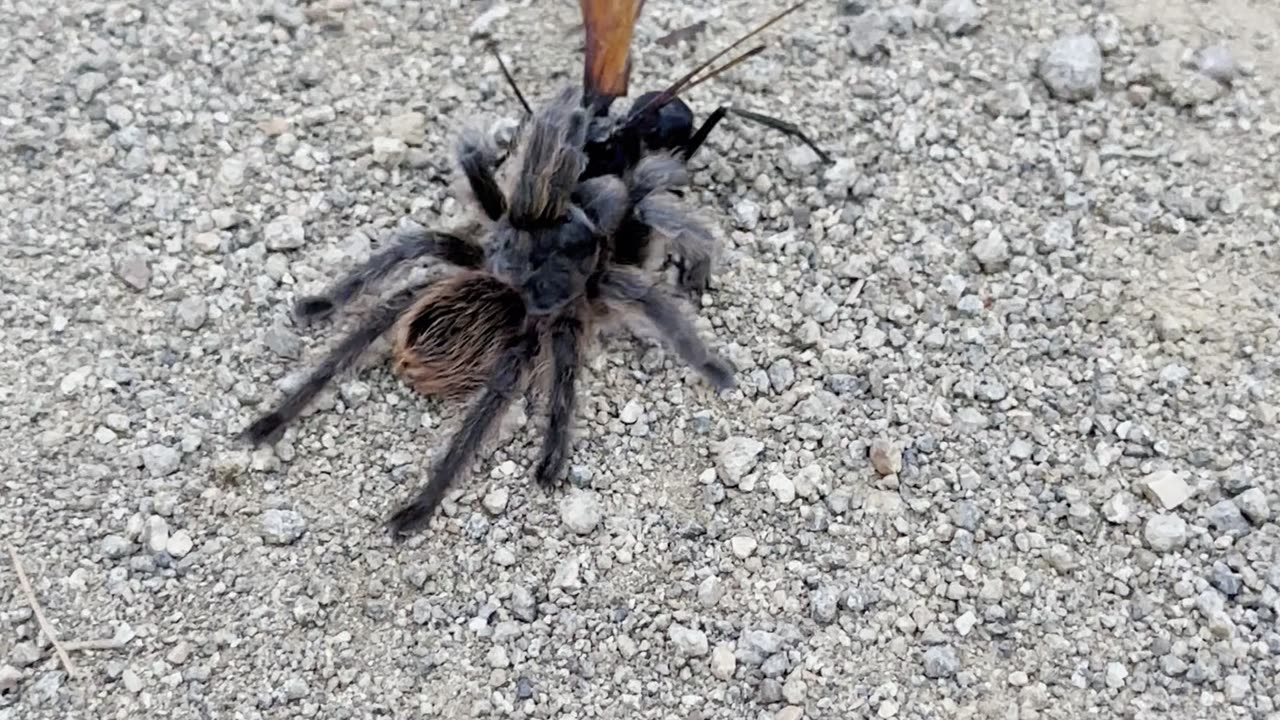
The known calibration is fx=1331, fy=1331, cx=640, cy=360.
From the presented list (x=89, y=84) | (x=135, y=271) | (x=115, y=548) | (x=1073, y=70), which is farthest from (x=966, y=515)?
(x=89, y=84)

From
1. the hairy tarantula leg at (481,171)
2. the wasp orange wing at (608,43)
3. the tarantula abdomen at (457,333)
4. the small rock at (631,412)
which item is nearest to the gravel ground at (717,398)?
the small rock at (631,412)

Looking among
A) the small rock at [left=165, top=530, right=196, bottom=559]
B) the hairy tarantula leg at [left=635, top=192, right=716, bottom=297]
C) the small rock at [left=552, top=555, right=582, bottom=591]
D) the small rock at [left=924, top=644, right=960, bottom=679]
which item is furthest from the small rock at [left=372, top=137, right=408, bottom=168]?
the small rock at [left=924, top=644, right=960, bottom=679]

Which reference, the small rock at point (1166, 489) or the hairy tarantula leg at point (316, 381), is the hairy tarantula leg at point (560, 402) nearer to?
the hairy tarantula leg at point (316, 381)

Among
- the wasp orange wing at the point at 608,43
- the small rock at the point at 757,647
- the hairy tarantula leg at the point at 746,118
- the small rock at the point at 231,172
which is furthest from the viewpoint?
the small rock at the point at 231,172

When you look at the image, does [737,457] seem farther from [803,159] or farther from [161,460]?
[161,460]

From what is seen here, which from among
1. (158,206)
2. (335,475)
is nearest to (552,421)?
(335,475)

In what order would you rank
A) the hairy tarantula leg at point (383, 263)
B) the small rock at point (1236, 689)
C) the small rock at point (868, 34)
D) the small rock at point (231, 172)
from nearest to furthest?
1. the small rock at point (1236, 689)
2. the hairy tarantula leg at point (383, 263)
3. the small rock at point (231, 172)
4. the small rock at point (868, 34)
